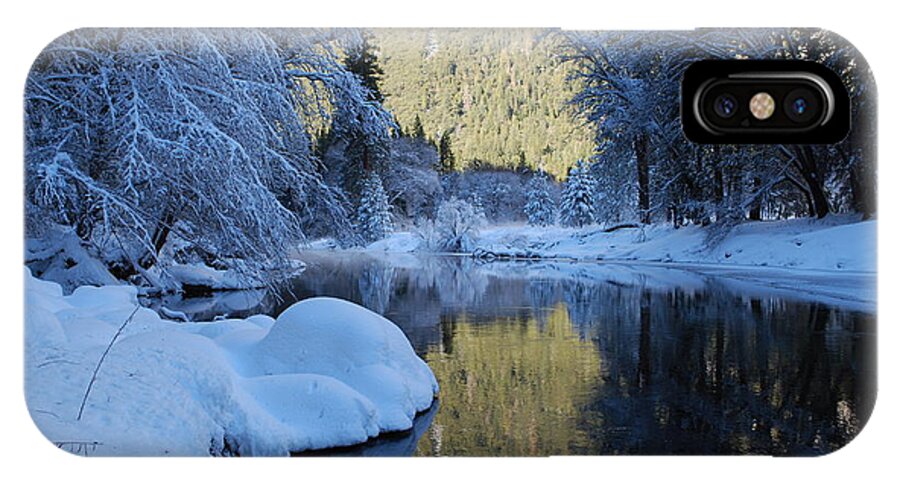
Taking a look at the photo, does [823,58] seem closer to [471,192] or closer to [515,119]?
[515,119]

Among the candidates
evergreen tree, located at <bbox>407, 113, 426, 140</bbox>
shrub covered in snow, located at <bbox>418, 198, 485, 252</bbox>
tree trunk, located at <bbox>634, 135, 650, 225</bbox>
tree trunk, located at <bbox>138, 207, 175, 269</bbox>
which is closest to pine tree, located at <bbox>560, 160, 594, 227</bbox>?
tree trunk, located at <bbox>634, 135, 650, 225</bbox>

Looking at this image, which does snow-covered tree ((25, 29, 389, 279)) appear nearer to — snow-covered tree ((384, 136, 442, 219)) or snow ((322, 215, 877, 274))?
snow-covered tree ((384, 136, 442, 219))

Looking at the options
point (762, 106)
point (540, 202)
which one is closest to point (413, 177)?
point (540, 202)

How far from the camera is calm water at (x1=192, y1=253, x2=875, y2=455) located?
2.84 metres

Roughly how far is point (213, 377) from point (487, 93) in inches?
55.6

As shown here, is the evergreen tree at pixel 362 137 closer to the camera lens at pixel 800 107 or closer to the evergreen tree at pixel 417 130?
the evergreen tree at pixel 417 130

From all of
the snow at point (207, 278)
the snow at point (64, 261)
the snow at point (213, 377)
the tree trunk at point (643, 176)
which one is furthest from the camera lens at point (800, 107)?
the snow at point (64, 261)

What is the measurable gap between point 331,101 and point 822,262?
1.95 m

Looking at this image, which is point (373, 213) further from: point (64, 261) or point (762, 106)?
point (762, 106)

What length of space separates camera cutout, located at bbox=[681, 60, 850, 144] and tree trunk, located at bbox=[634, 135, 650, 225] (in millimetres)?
294

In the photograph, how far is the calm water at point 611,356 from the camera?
9.31 feet

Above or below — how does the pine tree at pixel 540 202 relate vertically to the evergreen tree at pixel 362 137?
below

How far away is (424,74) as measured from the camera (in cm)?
295

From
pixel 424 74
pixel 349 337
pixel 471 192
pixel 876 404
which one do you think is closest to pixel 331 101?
pixel 424 74
